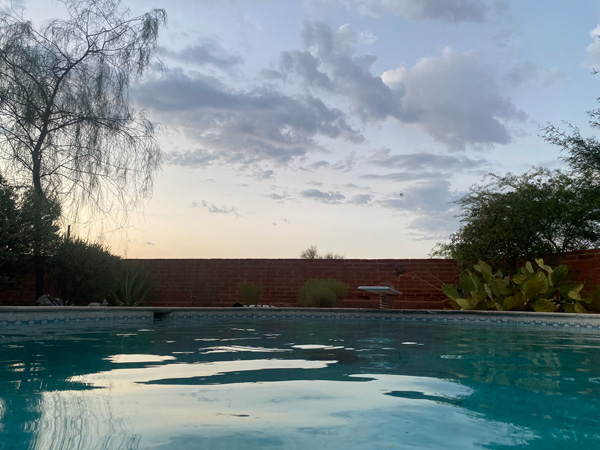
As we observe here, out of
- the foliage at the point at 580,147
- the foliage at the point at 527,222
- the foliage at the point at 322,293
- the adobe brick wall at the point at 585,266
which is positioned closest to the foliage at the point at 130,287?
the foliage at the point at 322,293

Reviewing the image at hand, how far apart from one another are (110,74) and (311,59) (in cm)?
485

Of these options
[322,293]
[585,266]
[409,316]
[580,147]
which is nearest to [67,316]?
[322,293]

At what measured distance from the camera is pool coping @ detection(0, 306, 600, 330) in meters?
7.86

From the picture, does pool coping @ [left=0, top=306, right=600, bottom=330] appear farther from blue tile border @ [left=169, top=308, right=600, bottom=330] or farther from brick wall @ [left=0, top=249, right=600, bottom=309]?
brick wall @ [left=0, top=249, right=600, bottom=309]

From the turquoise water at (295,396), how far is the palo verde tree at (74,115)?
684cm

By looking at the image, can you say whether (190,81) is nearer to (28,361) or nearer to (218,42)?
(218,42)

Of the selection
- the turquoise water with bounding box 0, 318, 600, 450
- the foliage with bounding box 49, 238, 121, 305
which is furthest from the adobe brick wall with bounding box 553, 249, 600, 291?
the foliage with bounding box 49, 238, 121, 305

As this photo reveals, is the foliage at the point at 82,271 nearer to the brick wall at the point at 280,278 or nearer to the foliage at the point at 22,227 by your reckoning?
the foliage at the point at 22,227

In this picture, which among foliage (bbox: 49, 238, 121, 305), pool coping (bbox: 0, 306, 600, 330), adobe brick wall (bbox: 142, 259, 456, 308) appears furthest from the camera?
adobe brick wall (bbox: 142, 259, 456, 308)

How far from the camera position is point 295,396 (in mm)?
2969

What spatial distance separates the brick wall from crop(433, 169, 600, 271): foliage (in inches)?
41.1

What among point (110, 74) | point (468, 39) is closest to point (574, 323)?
point (468, 39)

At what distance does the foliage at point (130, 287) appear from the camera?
12.0 metres

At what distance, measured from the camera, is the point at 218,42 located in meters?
10.1
